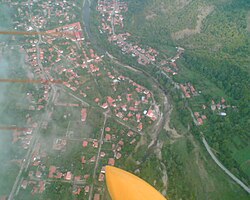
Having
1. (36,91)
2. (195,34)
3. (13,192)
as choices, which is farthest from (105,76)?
(13,192)

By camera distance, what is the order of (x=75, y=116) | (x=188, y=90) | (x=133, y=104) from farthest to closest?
(x=188, y=90) < (x=133, y=104) < (x=75, y=116)

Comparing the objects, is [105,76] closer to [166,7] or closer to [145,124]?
[145,124]

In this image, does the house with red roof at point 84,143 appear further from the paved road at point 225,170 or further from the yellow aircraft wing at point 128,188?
the paved road at point 225,170

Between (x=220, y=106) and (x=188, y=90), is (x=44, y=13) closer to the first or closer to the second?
(x=188, y=90)

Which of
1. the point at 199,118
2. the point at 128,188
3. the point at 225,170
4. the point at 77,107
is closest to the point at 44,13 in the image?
the point at 77,107

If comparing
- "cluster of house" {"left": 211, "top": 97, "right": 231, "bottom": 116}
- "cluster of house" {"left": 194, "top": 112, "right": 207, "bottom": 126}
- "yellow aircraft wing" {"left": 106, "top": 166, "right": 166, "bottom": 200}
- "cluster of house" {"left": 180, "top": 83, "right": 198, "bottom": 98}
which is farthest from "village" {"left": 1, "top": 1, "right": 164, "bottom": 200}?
"yellow aircraft wing" {"left": 106, "top": 166, "right": 166, "bottom": 200}

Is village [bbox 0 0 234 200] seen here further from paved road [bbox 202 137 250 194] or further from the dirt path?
paved road [bbox 202 137 250 194]

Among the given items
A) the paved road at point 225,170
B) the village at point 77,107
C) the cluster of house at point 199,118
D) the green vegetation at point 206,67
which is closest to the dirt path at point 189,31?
the green vegetation at point 206,67
